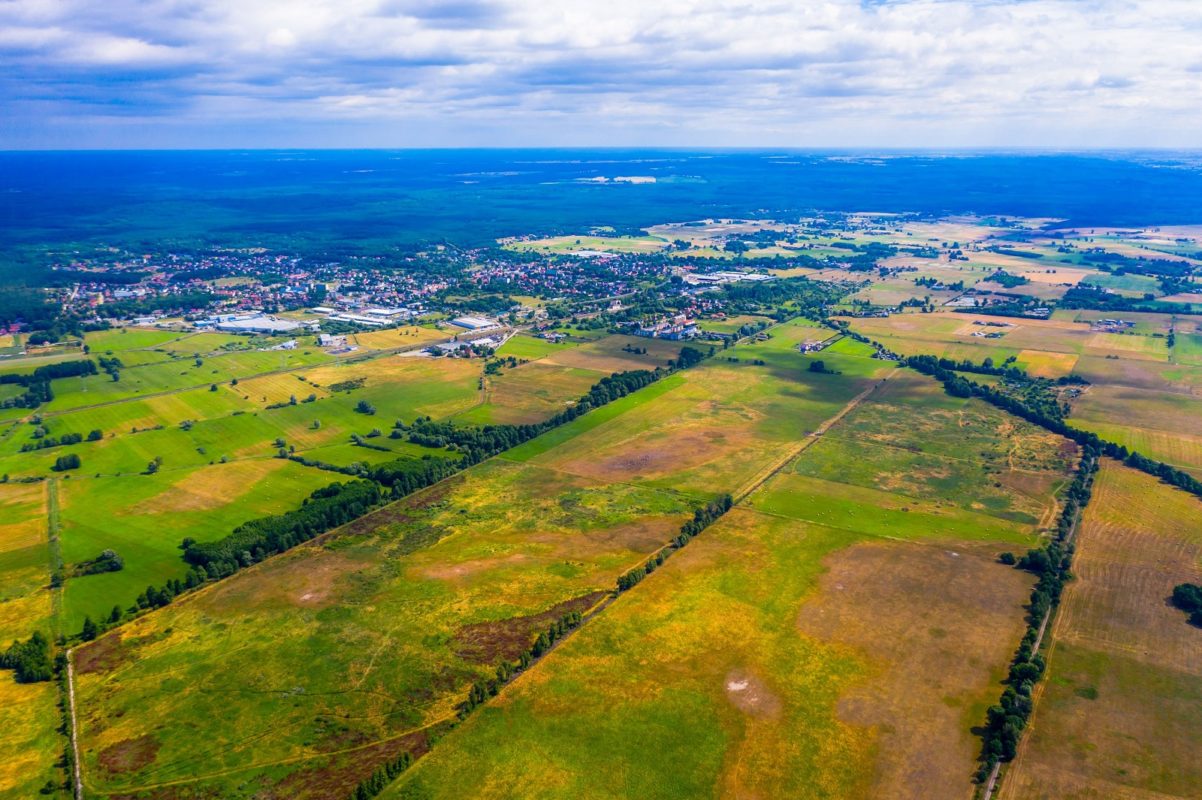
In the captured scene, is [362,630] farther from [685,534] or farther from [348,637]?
[685,534]

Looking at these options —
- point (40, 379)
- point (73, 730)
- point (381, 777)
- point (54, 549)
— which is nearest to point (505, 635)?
point (381, 777)

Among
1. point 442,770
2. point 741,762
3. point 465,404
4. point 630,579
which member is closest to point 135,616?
point 442,770

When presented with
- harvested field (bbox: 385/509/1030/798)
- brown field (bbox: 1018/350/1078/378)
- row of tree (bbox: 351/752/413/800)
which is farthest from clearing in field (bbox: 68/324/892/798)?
brown field (bbox: 1018/350/1078/378)

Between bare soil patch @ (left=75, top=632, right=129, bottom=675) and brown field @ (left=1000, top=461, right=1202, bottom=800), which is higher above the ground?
bare soil patch @ (left=75, top=632, right=129, bottom=675)

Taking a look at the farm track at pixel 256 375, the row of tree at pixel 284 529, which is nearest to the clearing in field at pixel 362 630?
the row of tree at pixel 284 529

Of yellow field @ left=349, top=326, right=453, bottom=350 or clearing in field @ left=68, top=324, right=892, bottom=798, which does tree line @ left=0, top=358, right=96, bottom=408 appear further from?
clearing in field @ left=68, top=324, right=892, bottom=798

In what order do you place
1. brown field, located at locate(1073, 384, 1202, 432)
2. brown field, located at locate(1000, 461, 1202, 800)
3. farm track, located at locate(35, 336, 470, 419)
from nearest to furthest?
brown field, located at locate(1000, 461, 1202, 800) → brown field, located at locate(1073, 384, 1202, 432) → farm track, located at locate(35, 336, 470, 419)

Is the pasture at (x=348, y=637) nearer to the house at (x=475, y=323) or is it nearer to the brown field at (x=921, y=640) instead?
the brown field at (x=921, y=640)

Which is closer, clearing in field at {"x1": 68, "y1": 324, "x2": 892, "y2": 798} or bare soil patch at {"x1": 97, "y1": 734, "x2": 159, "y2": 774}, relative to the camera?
bare soil patch at {"x1": 97, "y1": 734, "x2": 159, "y2": 774}
